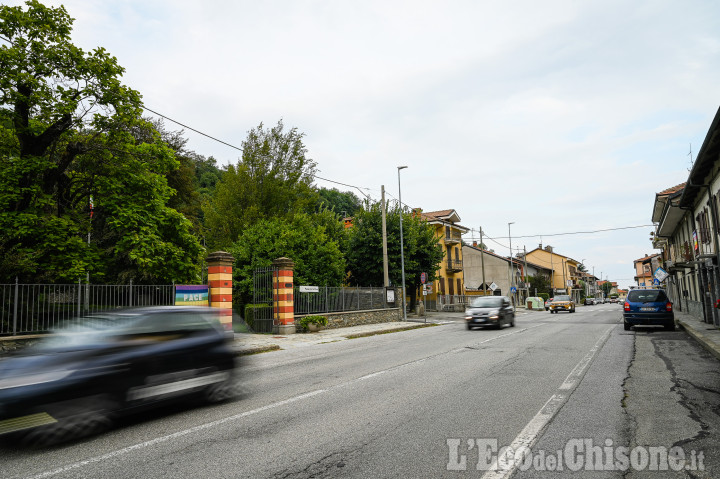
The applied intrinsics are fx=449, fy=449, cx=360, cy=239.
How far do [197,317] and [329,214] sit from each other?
31.8 metres

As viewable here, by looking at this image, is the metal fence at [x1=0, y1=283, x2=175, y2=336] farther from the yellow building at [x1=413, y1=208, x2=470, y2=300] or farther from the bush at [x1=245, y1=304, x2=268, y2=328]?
the yellow building at [x1=413, y1=208, x2=470, y2=300]

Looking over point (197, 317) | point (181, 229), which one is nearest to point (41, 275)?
point (181, 229)

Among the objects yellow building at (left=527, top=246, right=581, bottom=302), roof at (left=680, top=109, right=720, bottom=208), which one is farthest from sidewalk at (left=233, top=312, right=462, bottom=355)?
yellow building at (left=527, top=246, right=581, bottom=302)

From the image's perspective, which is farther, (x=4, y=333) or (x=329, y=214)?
(x=329, y=214)

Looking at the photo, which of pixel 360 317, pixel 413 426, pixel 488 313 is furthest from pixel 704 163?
pixel 413 426

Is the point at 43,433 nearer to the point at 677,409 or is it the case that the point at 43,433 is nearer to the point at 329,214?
the point at 677,409

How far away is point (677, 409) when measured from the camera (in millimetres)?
5578

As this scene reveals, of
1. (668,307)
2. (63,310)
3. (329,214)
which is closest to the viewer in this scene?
(63,310)

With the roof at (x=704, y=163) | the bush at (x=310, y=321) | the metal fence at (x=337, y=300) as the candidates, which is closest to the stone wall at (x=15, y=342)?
the bush at (x=310, y=321)

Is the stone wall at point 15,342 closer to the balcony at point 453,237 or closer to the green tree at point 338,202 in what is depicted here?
the balcony at point 453,237

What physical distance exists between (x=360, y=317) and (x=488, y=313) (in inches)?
264

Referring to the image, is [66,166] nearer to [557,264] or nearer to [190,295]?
[190,295]

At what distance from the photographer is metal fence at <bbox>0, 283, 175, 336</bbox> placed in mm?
12328

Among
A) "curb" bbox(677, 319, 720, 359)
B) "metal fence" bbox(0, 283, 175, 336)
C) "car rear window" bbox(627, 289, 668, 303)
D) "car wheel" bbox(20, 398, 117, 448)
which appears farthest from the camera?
"car rear window" bbox(627, 289, 668, 303)
